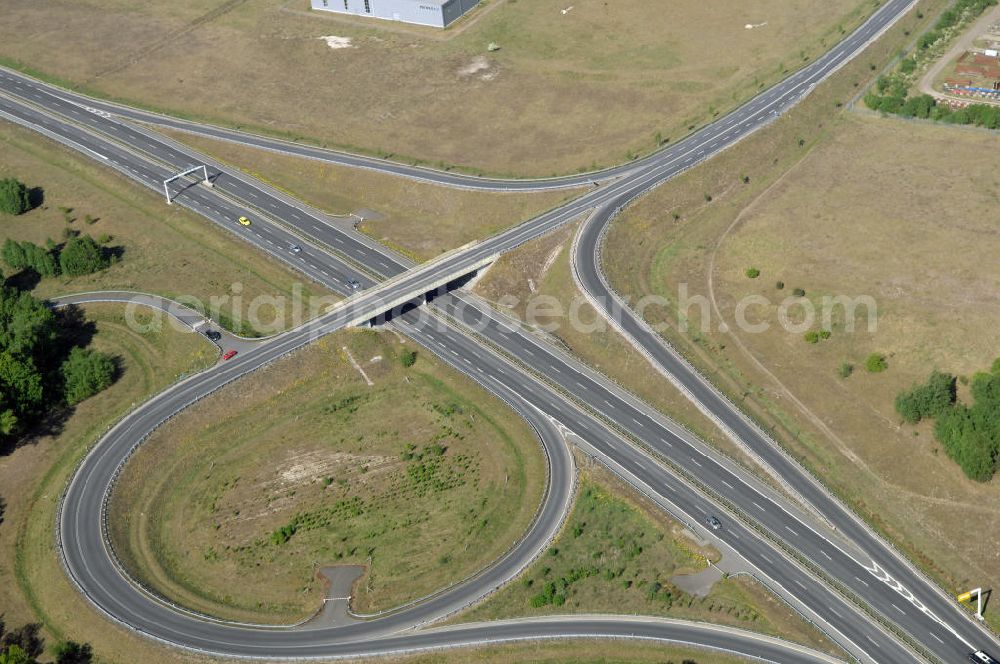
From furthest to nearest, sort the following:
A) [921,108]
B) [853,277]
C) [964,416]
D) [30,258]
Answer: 1. [921,108]
2. [30,258]
3. [853,277]
4. [964,416]

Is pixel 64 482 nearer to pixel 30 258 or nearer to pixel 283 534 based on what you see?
pixel 283 534

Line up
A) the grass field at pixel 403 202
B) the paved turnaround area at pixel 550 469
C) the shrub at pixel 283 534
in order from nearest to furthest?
1. the paved turnaround area at pixel 550 469
2. the shrub at pixel 283 534
3. the grass field at pixel 403 202

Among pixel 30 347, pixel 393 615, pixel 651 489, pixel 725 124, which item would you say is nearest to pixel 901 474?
pixel 651 489

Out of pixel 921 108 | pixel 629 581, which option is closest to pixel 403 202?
pixel 629 581

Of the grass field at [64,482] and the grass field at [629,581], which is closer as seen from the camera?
the grass field at [629,581]

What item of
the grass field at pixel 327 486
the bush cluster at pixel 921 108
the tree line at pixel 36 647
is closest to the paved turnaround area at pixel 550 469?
the grass field at pixel 327 486

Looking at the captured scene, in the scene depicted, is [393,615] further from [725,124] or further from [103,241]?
[725,124]

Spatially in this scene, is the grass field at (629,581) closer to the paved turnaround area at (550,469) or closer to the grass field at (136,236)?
the paved turnaround area at (550,469)
